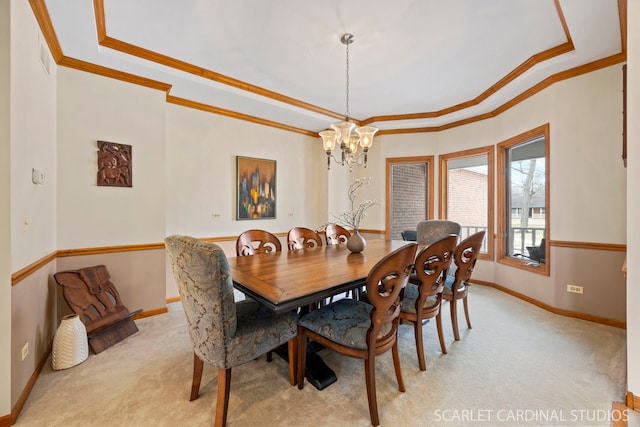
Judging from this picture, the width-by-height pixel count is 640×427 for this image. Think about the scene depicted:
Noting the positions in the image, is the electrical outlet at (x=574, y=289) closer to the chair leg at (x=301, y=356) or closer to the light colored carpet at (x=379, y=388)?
the light colored carpet at (x=379, y=388)

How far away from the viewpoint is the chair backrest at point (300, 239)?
3.10 metres

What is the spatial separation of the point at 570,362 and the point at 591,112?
251cm

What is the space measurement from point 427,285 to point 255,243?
1.72 metres

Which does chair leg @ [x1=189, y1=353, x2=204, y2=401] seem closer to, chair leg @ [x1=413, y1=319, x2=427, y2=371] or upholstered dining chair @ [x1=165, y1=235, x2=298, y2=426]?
upholstered dining chair @ [x1=165, y1=235, x2=298, y2=426]

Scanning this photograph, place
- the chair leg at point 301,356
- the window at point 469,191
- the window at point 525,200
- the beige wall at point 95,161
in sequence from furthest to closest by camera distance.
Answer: the window at point 469,191 < the window at point 525,200 < the beige wall at point 95,161 < the chair leg at point 301,356

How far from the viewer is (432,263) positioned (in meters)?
1.97

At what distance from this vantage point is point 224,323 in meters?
1.46

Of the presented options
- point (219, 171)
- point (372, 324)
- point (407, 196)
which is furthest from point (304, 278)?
point (407, 196)

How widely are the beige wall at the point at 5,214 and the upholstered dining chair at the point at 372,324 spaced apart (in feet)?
5.56

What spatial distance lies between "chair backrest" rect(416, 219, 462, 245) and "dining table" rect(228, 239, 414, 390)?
1.14 meters

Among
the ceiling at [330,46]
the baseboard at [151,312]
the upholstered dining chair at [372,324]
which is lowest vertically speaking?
the baseboard at [151,312]

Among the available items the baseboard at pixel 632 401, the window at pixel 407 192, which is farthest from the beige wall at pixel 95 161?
the baseboard at pixel 632 401

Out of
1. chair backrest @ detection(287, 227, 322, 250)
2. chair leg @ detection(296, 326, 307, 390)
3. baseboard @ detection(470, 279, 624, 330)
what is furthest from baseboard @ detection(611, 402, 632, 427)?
chair backrest @ detection(287, 227, 322, 250)

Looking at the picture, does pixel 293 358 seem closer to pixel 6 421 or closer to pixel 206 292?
pixel 206 292
